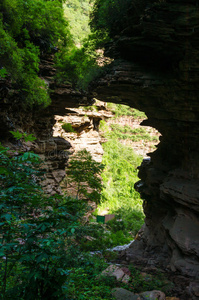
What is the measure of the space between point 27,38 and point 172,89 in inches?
313

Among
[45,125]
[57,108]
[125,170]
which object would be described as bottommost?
[125,170]

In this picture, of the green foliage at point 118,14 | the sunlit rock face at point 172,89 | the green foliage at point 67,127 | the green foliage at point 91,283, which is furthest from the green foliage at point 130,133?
the green foliage at point 91,283

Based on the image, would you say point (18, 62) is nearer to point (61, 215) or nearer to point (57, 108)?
point (57, 108)

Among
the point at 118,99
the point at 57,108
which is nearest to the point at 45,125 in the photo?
the point at 57,108

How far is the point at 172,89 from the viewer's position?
7.24 m

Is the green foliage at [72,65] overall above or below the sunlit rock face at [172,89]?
above

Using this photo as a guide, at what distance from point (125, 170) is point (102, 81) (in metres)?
21.0

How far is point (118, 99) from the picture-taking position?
30.7 feet

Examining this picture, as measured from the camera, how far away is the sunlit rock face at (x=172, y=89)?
592cm

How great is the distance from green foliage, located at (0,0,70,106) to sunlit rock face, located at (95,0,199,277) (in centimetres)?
339

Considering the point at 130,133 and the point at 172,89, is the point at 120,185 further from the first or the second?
the point at 172,89

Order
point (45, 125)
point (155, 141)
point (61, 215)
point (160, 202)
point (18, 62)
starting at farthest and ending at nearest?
point (155, 141) < point (45, 125) < point (160, 202) < point (18, 62) < point (61, 215)

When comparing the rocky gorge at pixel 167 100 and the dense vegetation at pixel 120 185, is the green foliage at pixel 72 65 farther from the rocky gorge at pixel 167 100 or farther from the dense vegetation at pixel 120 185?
the dense vegetation at pixel 120 185

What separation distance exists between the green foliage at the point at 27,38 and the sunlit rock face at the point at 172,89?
134 inches
